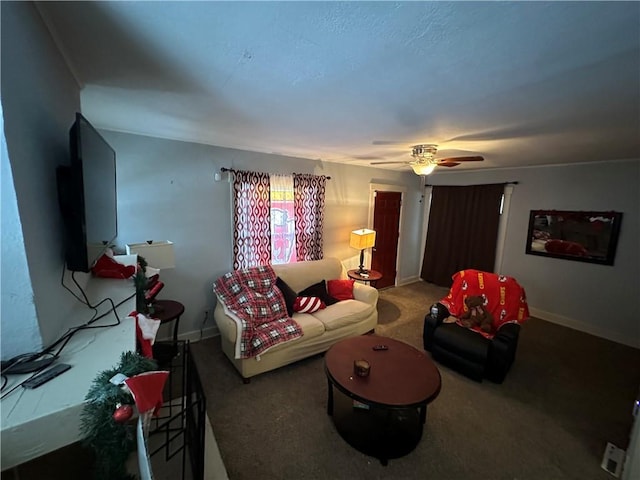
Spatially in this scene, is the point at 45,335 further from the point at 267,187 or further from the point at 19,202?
the point at 267,187

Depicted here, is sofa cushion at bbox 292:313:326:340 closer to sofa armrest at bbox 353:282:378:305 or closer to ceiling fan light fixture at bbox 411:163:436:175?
sofa armrest at bbox 353:282:378:305

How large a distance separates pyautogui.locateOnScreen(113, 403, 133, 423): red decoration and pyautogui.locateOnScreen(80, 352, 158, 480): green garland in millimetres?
13

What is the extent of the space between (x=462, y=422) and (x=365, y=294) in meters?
1.60

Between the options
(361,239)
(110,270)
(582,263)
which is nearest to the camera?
(110,270)

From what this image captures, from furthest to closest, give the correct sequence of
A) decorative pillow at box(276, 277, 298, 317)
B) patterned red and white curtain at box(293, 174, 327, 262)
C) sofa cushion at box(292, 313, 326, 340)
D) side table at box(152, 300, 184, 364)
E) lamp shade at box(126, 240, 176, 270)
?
patterned red and white curtain at box(293, 174, 327, 262) < decorative pillow at box(276, 277, 298, 317) < sofa cushion at box(292, 313, 326, 340) < lamp shade at box(126, 240, 176, 270) < side table at box(152, 300, 184, 364)

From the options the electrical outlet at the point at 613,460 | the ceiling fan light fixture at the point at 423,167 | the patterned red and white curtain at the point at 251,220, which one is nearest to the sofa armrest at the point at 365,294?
the patterned red and white curtain at the point at 251,220

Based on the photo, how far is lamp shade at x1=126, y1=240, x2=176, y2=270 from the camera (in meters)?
2.24

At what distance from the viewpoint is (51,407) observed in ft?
2.00

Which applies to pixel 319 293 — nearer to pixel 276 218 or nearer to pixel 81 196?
pixel 276 218

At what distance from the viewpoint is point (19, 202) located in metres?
0.71

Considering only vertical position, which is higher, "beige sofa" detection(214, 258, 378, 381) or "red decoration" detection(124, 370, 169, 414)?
"red decoration" detection(124, 370, 169, 414)

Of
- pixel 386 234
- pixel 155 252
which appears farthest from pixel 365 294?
pixel 155 252

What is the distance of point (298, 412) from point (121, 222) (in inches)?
95.2

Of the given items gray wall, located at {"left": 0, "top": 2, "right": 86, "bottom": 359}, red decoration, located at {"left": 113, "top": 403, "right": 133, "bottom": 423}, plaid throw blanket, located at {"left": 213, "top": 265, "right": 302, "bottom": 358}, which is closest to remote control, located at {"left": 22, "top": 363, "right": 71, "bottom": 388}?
gray wall, located at {"left": 0, "top": 2, "right": 86, "bottom": 359}
